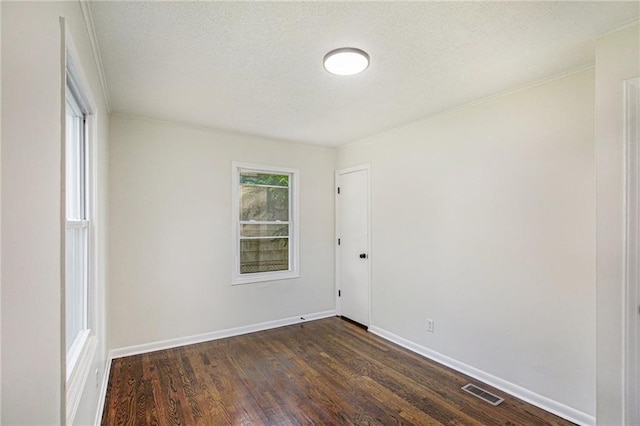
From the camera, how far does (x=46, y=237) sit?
3.32 feet

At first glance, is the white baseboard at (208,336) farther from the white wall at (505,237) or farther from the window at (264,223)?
the white wall at (505,237)

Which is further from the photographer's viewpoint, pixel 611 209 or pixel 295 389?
pixel 295 389

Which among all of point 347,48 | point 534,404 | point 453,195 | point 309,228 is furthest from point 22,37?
point 309,228

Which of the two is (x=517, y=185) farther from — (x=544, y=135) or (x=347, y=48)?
(x=347, y=48)

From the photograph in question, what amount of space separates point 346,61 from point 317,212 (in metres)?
2.73

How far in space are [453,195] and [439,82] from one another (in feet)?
3.64

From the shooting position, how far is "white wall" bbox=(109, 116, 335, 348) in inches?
131

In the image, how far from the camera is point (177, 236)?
3.62 m

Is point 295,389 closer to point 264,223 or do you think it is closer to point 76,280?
point 76,280

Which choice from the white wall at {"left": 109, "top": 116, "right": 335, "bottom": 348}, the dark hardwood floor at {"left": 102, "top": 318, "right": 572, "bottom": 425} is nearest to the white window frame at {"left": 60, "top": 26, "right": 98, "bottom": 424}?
the dark hardwood floor at {"left": 102, "top": 318, "right": 572, "bottom": 425}

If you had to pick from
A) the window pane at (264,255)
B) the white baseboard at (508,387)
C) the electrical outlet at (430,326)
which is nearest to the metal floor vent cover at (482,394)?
the white baseboard at (508,387)

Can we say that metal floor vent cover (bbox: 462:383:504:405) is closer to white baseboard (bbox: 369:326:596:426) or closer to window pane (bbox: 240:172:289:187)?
white baseboard (bbox: 369:326:596:426)

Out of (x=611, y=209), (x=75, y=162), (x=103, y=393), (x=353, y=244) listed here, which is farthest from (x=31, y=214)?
(x=353, y=244)

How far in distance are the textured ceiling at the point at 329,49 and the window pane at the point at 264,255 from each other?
5.88ft
